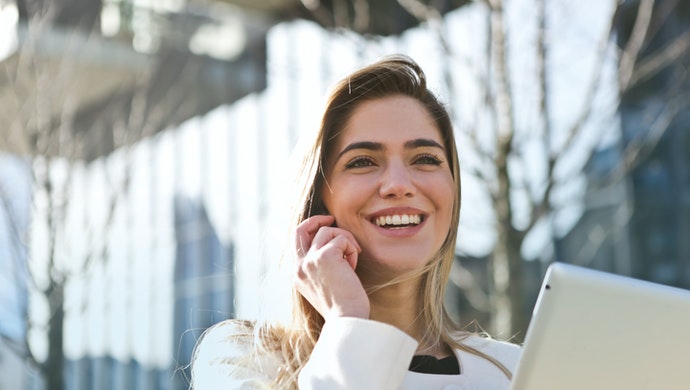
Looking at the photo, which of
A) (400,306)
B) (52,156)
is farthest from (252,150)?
(400,306)

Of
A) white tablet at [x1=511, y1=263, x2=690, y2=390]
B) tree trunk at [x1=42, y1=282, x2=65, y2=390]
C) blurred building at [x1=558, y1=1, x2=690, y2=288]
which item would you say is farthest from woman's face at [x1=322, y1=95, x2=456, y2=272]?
blurred building at [x1=558, y1=1, x2=690, y2=288]

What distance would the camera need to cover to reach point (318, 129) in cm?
246

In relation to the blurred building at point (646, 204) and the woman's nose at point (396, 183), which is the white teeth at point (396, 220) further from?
the blurred building at point (646, 204)

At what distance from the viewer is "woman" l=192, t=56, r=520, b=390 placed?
2.16 metres

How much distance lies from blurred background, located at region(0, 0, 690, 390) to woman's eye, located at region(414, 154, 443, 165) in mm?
287

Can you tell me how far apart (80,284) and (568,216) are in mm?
5229

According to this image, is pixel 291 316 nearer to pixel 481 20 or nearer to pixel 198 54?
pixel 481 20

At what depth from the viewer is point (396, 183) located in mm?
2246

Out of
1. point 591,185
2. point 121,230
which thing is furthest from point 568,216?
point 121,230

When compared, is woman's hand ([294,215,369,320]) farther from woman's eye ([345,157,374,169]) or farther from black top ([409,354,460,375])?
black top ([409,354,460,375])

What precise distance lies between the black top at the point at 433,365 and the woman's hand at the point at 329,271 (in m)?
0.33

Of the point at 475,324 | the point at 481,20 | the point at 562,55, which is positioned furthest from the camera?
the point at 562,55

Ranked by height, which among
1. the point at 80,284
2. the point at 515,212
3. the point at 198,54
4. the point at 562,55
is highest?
the point at 198,54

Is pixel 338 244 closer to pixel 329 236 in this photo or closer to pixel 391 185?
pixel 329 236
